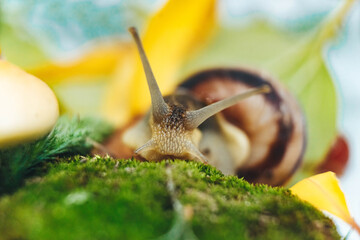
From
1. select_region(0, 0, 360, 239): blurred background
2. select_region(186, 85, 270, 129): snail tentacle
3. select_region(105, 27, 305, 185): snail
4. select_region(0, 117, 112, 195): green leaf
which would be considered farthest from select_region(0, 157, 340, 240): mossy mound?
select_region(0, 0, 360, 239): blurred background

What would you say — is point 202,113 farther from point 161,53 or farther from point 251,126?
point 161,53

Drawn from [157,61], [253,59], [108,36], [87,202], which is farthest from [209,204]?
→ [108,36]

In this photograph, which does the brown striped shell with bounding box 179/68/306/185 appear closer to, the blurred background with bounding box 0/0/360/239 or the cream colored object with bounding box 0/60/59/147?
the blurred background with bounding box 0/0/360/239

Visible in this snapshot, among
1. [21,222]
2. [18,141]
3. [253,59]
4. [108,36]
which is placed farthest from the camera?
[108,36]

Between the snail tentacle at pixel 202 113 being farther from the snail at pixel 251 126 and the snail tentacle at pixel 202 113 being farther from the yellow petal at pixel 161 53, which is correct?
the yellow petal at pixel 161 53

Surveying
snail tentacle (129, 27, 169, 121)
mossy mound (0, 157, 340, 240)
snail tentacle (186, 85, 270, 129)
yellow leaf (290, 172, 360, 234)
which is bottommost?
yellow leaf (290, 172, 360, 234)

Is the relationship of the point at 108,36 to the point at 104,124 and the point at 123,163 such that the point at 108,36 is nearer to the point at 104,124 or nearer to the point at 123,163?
the point at 104,124
